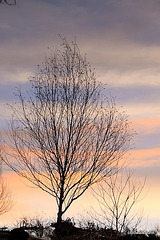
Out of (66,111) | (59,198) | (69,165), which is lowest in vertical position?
(59,198)

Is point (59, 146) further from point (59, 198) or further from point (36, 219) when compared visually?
point (36, 219)

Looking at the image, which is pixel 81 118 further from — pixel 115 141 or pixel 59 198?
pixel 59 198

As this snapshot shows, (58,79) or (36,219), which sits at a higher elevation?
Answer: (58,79)

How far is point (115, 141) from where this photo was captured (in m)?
14.6

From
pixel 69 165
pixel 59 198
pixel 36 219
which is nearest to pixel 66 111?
pixel 69 165

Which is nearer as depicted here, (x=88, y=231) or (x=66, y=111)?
(x=88, y=231)

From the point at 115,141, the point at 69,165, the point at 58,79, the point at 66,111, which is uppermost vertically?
the point at 58,79

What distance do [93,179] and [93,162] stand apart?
27.0 inches

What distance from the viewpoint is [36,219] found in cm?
1418

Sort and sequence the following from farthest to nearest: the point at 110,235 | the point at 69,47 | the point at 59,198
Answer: the point at 69,47, the point at 59,198, the point at 110,235

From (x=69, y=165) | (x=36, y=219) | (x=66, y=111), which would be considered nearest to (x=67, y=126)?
(x=66, y=111)

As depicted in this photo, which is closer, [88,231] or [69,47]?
[88,231]

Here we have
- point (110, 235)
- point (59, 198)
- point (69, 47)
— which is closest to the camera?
point (110, 235)

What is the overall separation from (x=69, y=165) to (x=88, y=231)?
10.1ft
